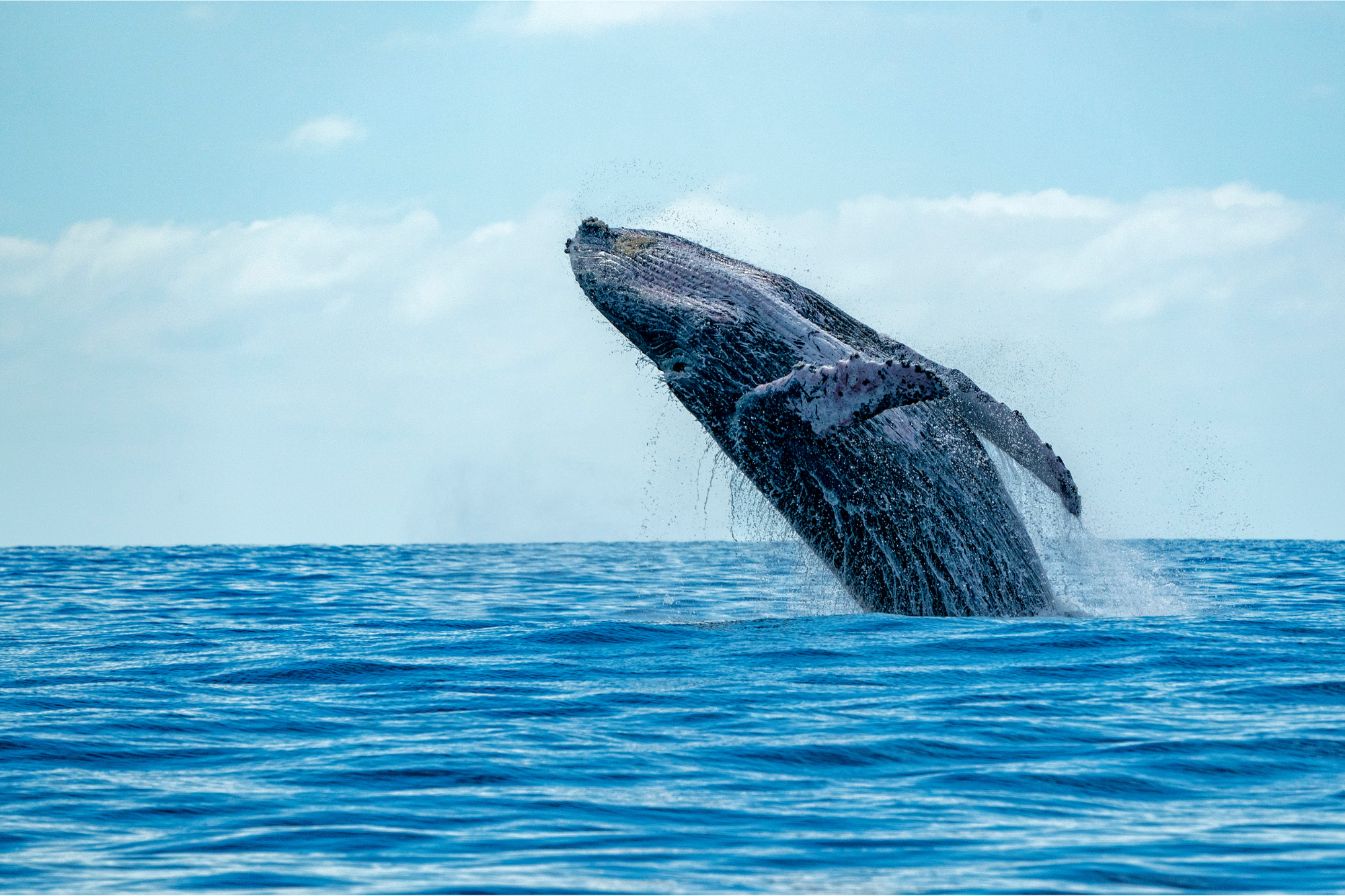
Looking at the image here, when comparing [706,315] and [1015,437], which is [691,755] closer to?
[706,315]

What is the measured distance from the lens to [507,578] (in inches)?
1086

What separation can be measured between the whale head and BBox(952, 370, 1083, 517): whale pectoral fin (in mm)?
961

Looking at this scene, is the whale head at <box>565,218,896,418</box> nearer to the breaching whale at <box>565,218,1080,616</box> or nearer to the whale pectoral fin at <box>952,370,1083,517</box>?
the breaching whale at <box>565,218,1080,616</box>

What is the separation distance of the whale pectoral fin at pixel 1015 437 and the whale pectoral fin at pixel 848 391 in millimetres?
1765

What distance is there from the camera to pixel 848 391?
11367 mm

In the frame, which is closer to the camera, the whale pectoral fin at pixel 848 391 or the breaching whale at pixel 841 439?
the whale pectoral fin at pixel 848 391

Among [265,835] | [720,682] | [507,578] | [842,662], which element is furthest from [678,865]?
[507,578]

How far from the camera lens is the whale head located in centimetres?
1278

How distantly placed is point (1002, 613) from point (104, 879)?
379 inches

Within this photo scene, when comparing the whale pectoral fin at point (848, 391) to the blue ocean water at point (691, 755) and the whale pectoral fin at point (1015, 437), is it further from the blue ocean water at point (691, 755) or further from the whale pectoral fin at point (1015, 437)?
the blue ocean water at point (691, 755)

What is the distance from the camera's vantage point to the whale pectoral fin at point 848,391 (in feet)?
37.0

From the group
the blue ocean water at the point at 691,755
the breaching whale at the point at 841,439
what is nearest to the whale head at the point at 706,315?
the breaching whale at the point at 841,439

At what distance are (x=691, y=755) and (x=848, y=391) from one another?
4.38 meters

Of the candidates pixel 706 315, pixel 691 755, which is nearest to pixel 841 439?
pixel 706 315
